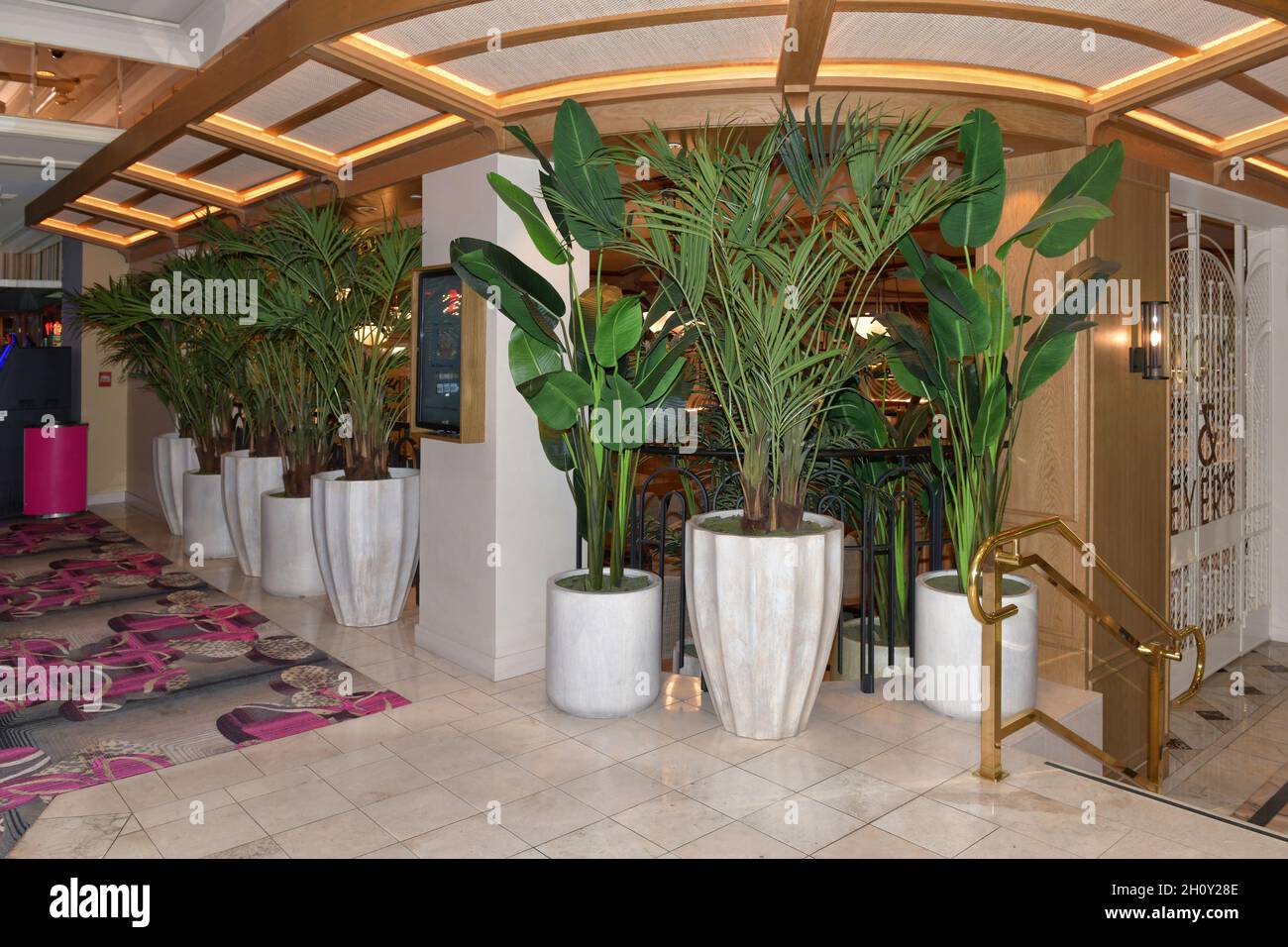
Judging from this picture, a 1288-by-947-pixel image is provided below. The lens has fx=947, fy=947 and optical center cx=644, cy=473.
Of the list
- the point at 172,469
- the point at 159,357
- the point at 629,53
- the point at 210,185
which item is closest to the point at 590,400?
the point at 629,53

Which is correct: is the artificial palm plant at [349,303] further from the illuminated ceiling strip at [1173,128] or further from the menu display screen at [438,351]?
the illuminated ceiling strip at [1173,128]

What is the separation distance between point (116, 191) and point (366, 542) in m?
4.24

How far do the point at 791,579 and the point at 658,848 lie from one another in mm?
1161

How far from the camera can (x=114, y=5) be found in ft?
22.1

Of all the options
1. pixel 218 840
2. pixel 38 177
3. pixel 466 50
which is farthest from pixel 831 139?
pixel 38 177

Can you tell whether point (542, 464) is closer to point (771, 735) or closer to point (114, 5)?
point (771, 735)

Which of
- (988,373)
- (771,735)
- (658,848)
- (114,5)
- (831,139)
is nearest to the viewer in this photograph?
(658,848)

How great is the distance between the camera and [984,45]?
382cm

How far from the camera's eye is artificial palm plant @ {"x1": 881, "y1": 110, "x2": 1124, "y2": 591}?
3770 mm

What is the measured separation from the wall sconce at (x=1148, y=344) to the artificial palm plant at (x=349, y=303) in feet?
12.7

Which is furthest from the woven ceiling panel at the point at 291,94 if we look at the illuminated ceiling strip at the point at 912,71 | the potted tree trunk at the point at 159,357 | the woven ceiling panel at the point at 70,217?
the woven ceiling panel at the point at 70,217

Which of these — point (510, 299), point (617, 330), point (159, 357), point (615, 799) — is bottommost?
point (615, 799)

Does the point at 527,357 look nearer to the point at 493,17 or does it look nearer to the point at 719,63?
the point at 493,17

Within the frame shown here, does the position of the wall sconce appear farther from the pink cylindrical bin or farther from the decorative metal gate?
the pink cylindrical bin
